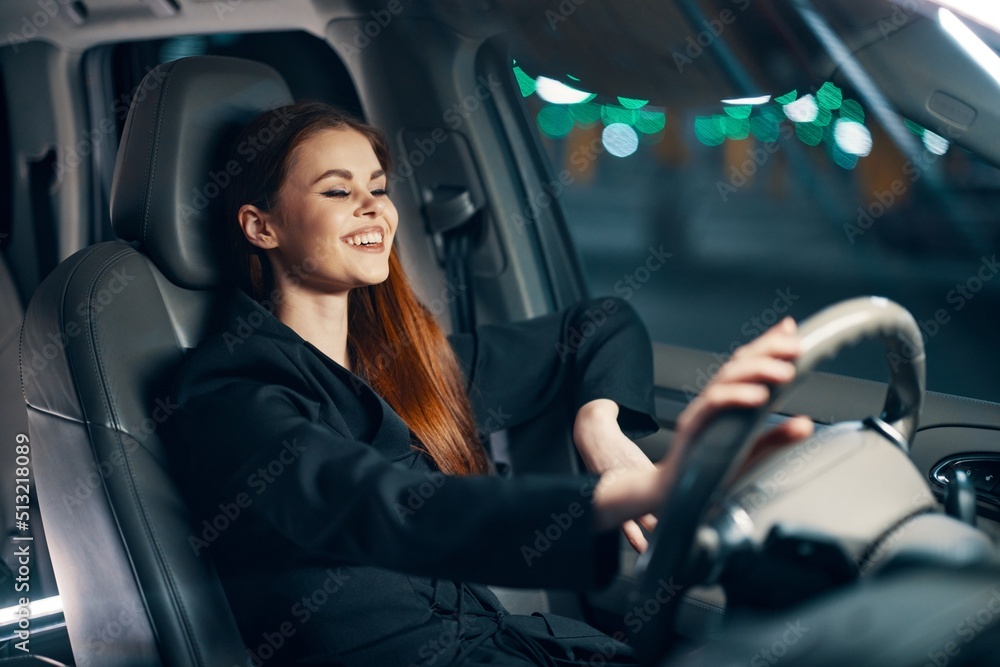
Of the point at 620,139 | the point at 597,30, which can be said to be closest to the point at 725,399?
the point at 597,30

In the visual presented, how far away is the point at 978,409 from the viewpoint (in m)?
1.72

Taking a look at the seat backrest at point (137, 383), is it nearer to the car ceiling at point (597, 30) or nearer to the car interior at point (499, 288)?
the car interior at point (499, 288)

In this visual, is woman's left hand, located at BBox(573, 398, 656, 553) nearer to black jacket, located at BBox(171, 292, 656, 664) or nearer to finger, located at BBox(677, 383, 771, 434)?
black jacket, located at BBox(171, 292, 656, 664)

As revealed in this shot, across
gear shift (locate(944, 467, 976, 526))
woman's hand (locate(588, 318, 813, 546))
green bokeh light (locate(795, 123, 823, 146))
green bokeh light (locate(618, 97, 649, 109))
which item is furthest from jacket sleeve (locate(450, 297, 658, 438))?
green bokeh light (locate(795, 123, 823, 146))

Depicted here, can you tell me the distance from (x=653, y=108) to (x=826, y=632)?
1554mm

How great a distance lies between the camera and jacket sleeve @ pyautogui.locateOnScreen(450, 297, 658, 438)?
181cm

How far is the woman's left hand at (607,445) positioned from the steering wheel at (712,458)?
53 centimetres

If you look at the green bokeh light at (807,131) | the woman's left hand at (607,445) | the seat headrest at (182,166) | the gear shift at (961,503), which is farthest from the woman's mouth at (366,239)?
the green bokeh light at (807,131)

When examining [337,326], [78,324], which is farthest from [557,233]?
[78,324]

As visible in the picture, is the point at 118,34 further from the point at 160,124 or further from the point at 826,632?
the point at 826,632

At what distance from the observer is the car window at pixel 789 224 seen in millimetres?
2041

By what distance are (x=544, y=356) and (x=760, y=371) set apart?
1039 millimetres

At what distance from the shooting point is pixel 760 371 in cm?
85

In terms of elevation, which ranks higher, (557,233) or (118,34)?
(118,34)
